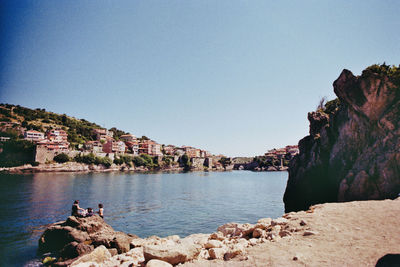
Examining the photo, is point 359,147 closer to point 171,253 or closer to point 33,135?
point 171,253

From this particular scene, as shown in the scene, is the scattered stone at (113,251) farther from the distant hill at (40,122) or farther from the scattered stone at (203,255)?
the distant hill at (40,122)

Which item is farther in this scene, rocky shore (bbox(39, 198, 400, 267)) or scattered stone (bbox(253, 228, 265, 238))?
scattered stone (bbox(253, 228, 265, 238))

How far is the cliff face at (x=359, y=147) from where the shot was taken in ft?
48.4

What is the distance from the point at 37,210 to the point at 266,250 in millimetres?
25547

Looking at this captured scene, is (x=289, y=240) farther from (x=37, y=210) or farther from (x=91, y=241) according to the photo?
(x=37, y=210)

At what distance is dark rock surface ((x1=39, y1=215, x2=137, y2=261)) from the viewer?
1189 centimetres

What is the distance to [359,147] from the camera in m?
17.8

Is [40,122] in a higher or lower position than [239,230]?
higher

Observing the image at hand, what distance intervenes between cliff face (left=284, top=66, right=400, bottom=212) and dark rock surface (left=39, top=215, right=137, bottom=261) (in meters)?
15.8

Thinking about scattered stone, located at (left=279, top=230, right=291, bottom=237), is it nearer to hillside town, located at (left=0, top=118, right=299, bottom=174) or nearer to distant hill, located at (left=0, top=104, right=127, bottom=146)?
hillside town, located at (left=0, top=118, right=299, bottom=174)

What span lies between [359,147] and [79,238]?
20.9m

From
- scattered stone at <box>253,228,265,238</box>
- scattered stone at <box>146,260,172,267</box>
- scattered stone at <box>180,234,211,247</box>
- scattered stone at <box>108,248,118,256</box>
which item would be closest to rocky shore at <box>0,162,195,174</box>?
scattered stone at <box>108,248,118,256</box>

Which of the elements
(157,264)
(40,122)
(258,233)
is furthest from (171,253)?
(40,122)

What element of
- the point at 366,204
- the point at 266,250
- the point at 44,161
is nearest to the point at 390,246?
the point at 266,250
